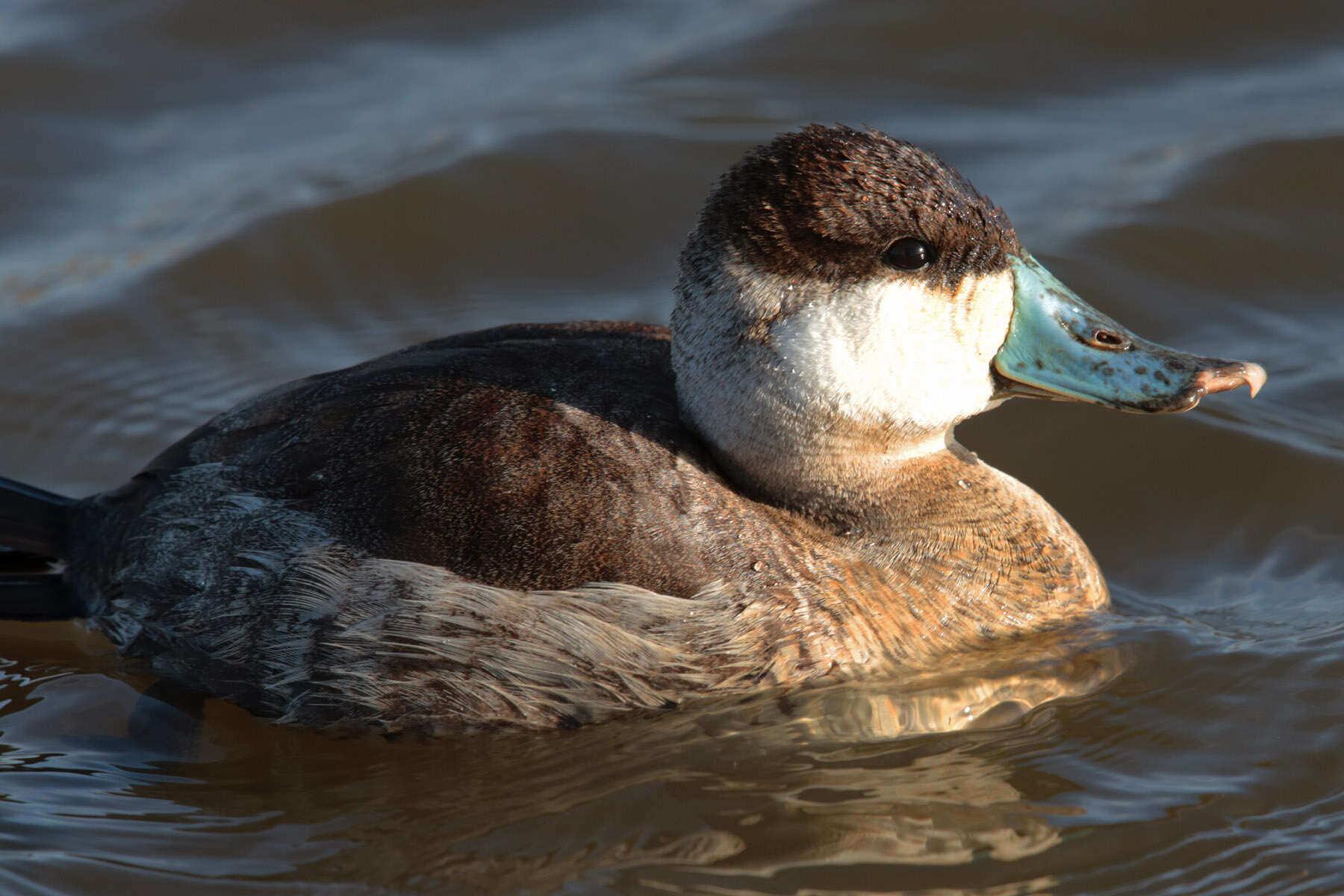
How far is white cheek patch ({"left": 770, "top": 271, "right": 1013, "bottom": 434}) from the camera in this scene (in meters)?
3.91

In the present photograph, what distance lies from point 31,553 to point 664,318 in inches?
106

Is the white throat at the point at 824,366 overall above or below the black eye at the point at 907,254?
below

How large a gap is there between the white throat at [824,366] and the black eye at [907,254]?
0.03 m

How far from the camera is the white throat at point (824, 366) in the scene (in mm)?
3912

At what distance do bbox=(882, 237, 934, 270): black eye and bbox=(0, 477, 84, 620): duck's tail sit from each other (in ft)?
8.36

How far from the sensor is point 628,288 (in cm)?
658

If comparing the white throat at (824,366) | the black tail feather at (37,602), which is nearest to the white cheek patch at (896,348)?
the white throat at (824,366)

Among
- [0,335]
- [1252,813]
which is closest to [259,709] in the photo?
[1252,813]

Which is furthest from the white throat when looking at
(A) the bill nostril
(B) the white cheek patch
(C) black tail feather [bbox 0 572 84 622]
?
(C) black tail feather [bbox 0 572 84 622]

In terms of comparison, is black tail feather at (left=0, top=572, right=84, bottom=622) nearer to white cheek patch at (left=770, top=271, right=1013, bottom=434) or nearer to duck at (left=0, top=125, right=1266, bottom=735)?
duck at (left=0, top=125, right=1266, bottom=735)

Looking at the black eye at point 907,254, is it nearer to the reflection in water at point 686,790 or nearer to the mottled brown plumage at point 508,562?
the mottled brown plumage at point 508,562

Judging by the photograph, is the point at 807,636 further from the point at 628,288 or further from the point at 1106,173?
the point at 1106,173

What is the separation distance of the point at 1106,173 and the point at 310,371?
11.8 feet

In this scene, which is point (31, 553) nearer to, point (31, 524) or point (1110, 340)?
point (31, 524)
